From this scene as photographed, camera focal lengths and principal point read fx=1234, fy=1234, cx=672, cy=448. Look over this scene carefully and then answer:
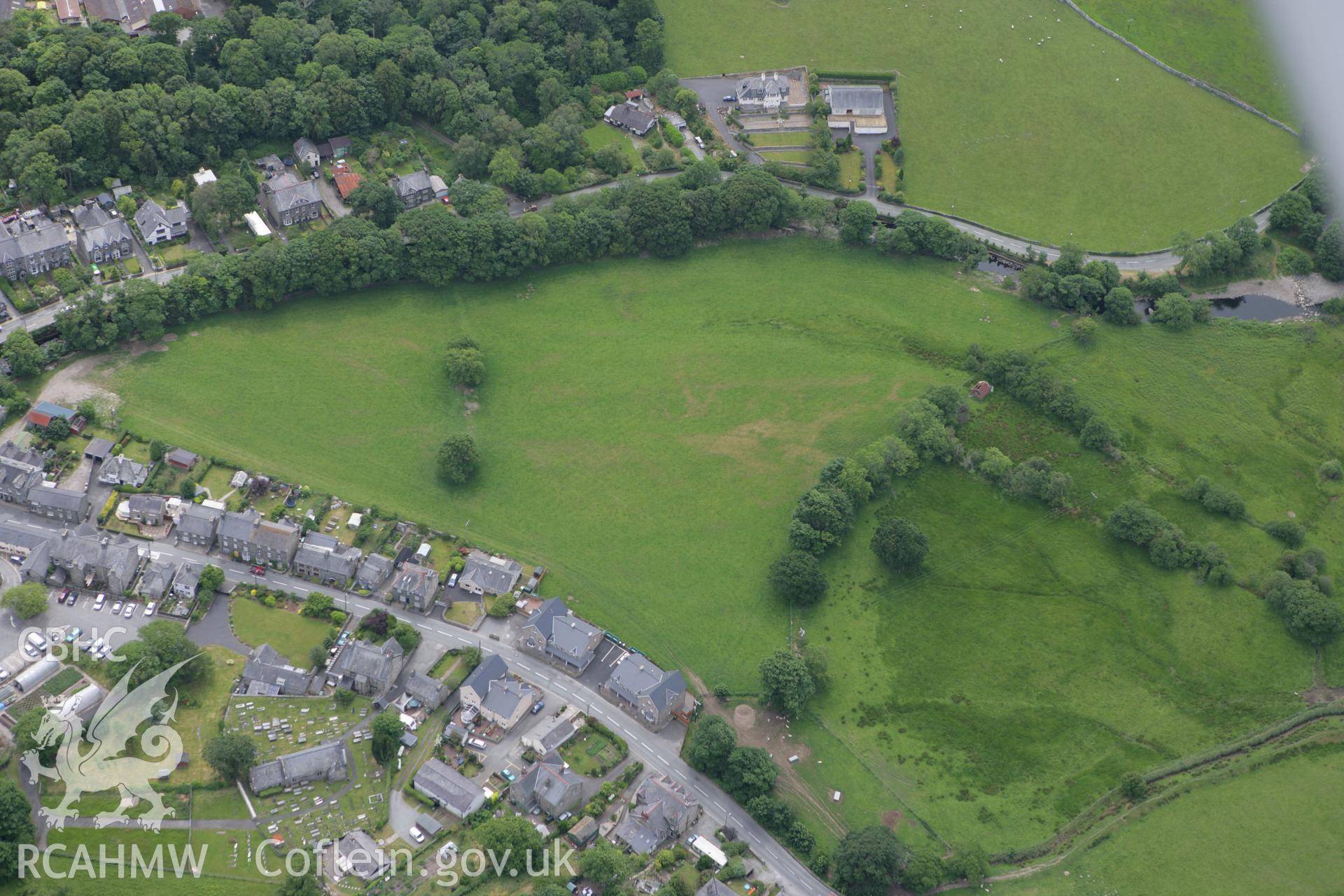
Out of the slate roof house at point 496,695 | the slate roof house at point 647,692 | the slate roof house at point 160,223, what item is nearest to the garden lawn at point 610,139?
the slate roof house at point 160,223

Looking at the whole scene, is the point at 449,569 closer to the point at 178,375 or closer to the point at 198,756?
the point at 198,756

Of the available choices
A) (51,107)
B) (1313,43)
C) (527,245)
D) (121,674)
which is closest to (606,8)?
(527,245)

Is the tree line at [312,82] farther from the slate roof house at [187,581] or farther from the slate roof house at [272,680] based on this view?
the slate roof house at [272,680]

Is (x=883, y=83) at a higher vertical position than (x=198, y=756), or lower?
higher

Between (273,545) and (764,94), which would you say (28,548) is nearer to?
(273,545)

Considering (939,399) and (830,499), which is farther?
(939,399)

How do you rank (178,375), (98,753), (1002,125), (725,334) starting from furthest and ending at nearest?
(1002,125) < (725,334) < (178,375) < (98,753)
